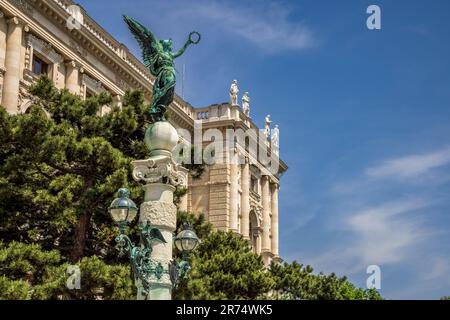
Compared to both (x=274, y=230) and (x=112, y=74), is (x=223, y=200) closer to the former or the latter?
(x=274, y=230)

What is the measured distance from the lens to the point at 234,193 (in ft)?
166

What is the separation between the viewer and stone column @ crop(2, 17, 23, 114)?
29.1m

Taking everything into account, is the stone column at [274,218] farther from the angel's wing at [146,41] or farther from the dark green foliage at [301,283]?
the angel's wing at [146,41]

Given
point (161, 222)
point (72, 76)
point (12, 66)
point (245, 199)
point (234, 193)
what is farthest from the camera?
point (245, 199)

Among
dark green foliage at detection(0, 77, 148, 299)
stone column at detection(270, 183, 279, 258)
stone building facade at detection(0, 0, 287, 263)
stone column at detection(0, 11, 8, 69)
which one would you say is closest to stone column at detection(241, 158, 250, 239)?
stone building facade at detection(0, 0, 287, 263)

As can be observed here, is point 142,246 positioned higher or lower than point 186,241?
lower

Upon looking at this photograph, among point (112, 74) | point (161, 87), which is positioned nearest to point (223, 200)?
point (112, 74)

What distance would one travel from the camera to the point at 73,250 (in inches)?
845

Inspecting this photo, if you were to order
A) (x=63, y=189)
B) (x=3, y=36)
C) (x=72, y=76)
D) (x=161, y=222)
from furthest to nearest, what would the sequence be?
(x=72, y=76) < (x=3, y=36) < (x=63, y=189) < (x=161, y=222)

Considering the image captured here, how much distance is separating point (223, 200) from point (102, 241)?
90.2 feet

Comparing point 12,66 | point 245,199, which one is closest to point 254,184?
point 245,199

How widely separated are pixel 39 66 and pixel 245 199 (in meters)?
23.1

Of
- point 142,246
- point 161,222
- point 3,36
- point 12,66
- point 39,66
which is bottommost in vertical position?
point 142,246

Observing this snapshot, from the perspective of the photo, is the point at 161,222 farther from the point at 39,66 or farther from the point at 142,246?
the point at 39,66
